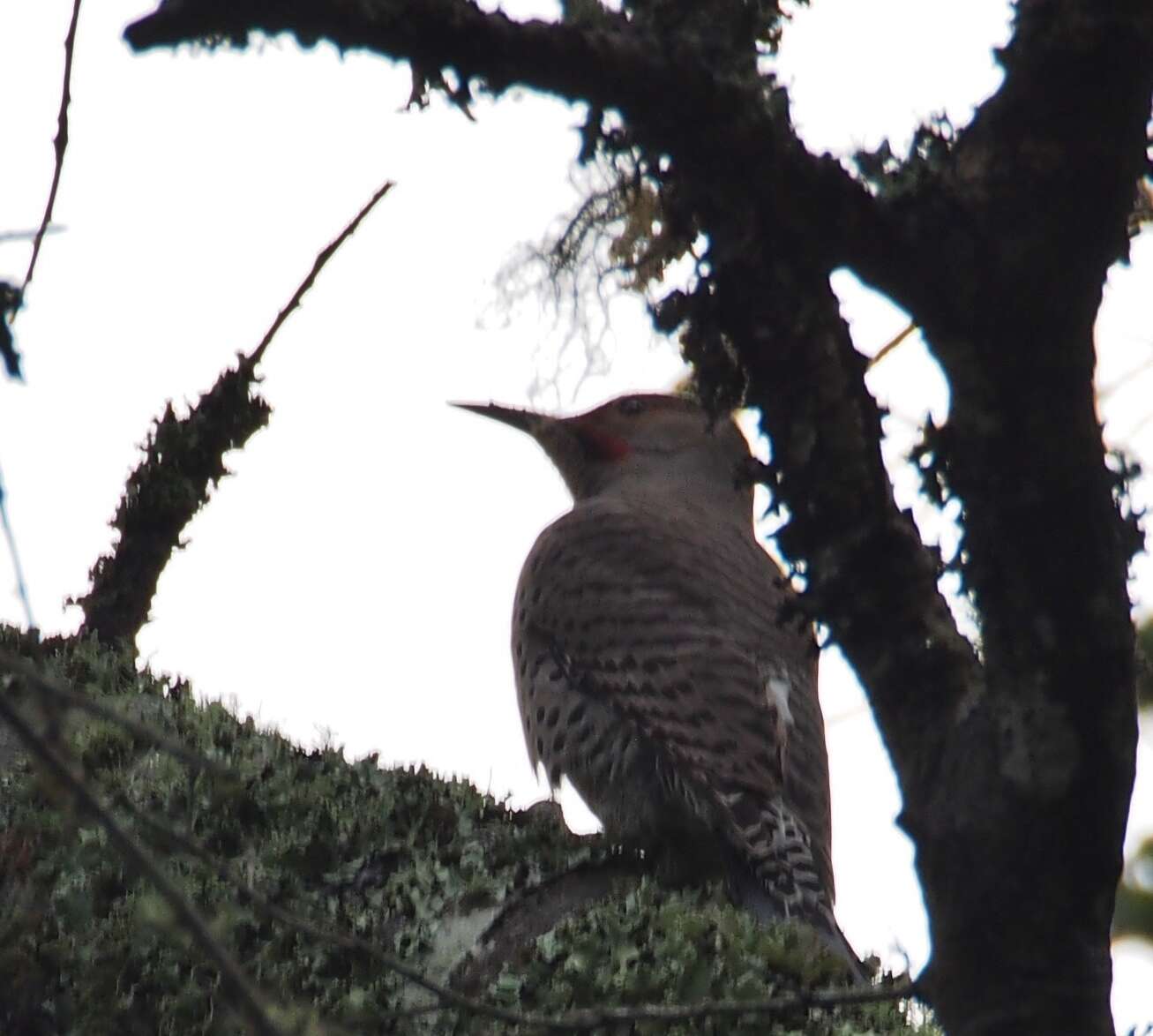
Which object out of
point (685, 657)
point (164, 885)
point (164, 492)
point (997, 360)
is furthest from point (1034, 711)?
point (685, 657)

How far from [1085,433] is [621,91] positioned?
1.97 ft

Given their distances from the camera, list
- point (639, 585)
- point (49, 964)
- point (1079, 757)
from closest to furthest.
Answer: point (1079, 757) < point (49, 964) < point (639, 585)

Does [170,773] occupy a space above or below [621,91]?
below

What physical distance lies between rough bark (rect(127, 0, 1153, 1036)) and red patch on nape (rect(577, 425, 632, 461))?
4318 mm

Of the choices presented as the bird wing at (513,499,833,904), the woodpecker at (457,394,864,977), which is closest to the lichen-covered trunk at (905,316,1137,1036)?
the woodpecker at (457,394,864,977)

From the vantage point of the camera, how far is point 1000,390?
5.87 ft

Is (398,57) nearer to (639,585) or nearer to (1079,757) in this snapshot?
(1079,757)

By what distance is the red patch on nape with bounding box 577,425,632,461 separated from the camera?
6.23m

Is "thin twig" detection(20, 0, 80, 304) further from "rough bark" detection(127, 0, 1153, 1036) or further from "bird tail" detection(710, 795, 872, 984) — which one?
"bird tail" detection(710, 795, 872, 984)

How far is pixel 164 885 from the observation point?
56.1 inches

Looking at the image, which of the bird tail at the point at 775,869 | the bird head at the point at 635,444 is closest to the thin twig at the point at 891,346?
the bird tail at the point at 775,869

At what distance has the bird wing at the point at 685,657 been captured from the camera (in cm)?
434

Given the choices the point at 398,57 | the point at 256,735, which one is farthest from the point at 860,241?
the point at 256,735

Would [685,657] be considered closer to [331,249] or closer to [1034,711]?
[331,249]
